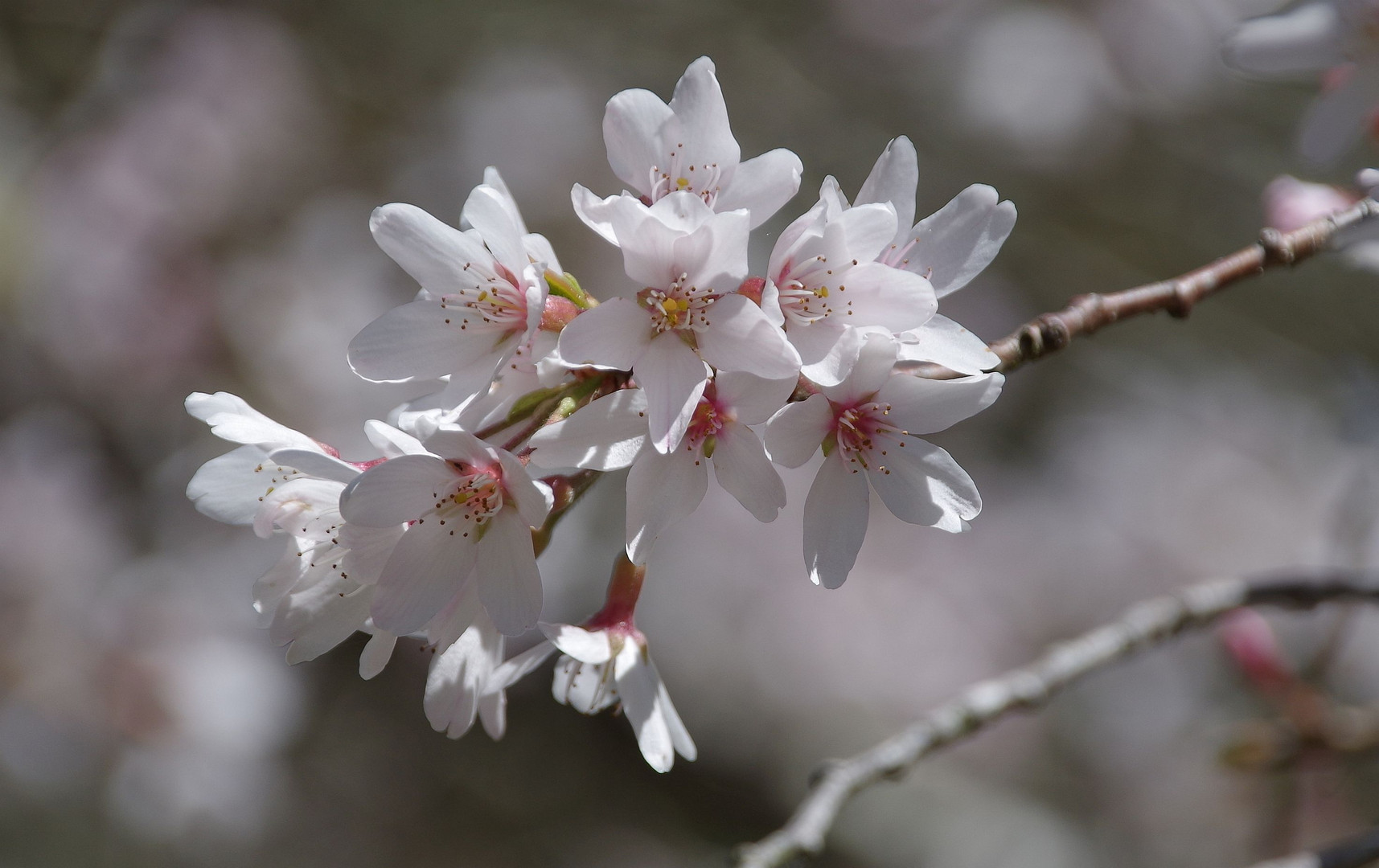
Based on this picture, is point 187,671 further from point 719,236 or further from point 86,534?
point 719,236

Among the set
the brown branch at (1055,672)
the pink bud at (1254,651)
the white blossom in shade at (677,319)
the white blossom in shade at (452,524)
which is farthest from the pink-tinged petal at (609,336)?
the pink bud at (1254,651)

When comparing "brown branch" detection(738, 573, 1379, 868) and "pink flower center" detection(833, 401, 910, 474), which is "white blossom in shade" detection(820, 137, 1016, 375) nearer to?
"pink flower center" detection(833, 401, 910, 474)

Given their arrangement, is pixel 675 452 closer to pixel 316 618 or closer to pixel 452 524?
pixel 452 524

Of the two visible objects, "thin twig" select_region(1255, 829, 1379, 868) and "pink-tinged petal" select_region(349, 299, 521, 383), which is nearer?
"pink-tinged petal" select_region(349, 299, 521, 383)

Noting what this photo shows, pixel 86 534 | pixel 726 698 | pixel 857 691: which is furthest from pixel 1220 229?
pixel 86 534

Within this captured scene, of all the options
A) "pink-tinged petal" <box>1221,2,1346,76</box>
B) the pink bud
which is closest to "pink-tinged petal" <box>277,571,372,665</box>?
"pink-tinged petal" <box>1221,2,1346,76</box>
